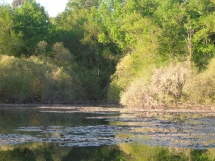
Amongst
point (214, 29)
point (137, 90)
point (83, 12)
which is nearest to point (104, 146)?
point (137, 90)

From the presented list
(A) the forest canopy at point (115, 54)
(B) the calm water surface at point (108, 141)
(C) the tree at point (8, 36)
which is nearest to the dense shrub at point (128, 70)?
(A) the forest canopy at point (115, 54)

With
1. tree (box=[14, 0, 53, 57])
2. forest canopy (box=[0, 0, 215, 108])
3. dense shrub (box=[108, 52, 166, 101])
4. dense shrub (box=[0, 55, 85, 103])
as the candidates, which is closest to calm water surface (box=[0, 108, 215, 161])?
forest canopy (box=[0, 0, 215, 108])

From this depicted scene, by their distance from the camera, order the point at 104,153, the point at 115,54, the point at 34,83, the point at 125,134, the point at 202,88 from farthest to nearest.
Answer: the point at 115,54 → the point at 34,83 → the point at 202,88 → the point at 125,134 → the point at 104,153

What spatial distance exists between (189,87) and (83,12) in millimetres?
42470

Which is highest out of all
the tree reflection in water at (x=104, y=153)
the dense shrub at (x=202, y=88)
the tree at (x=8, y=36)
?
the tree at (x=8, y=36)

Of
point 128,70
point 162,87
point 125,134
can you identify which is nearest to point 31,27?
point 128,70

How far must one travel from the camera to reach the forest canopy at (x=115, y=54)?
4659 cm

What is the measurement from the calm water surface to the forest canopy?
1699 cm

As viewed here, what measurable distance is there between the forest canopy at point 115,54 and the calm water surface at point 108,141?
55.7 feet

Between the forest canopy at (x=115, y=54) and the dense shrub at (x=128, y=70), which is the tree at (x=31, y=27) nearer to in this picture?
the forest canopy at (x=115, y=54)

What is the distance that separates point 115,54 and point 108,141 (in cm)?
4921

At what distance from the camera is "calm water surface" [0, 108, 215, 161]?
56.9 ft

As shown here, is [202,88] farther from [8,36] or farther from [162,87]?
[8,36]

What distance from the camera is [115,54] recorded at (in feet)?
229
